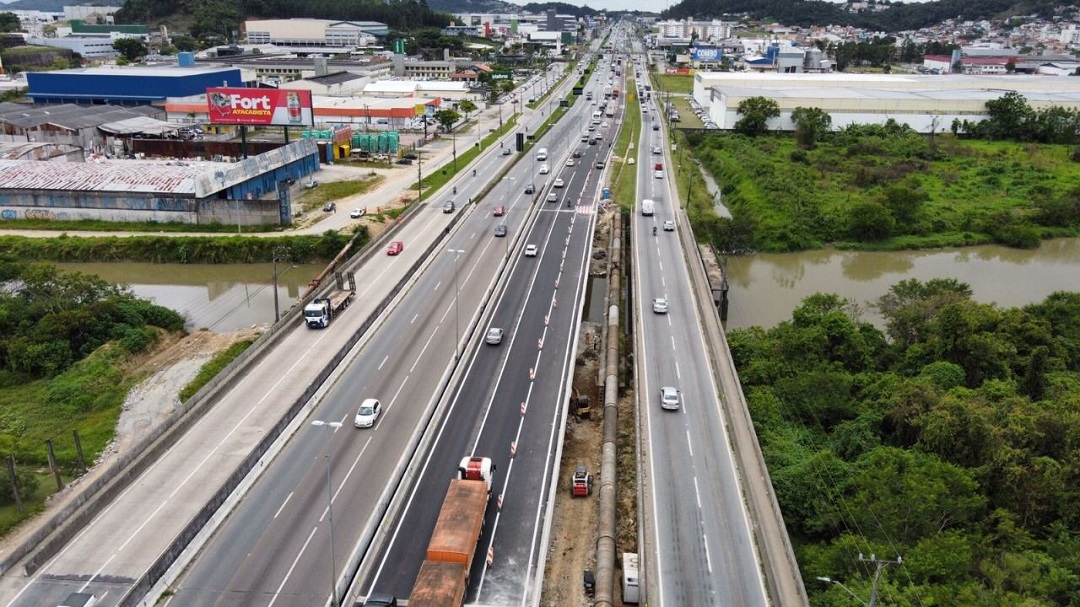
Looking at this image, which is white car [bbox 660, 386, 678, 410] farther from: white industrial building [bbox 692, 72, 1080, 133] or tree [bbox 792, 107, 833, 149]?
white industrial building [bbox 692, 72, 1080, 133]

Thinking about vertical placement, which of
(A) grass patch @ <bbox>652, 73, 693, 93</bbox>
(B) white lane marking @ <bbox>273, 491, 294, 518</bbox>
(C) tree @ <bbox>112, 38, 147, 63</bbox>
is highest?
(C) tree @ <bbox>112, 38, 147, 63</bbox>

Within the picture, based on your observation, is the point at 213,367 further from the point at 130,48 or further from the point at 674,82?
the point at 130,48

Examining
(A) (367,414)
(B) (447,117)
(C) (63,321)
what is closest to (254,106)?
(B) (447,117)

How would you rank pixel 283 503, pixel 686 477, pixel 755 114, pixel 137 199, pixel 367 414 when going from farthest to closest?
pixel 755 114 → pixel 137 199 → pixel 367 414 → pixel 686 477 → pixel 283 503

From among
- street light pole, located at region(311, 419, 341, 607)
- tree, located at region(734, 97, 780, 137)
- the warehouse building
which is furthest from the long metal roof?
tree, located at region(734, 97, 780, 137)

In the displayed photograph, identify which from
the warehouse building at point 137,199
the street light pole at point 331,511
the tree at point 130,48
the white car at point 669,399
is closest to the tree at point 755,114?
the warehouse building at point 137,199

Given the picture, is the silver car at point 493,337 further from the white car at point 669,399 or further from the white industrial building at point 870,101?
the white industrial building at point 870,101

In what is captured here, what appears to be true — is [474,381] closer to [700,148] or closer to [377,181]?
[377,181]
